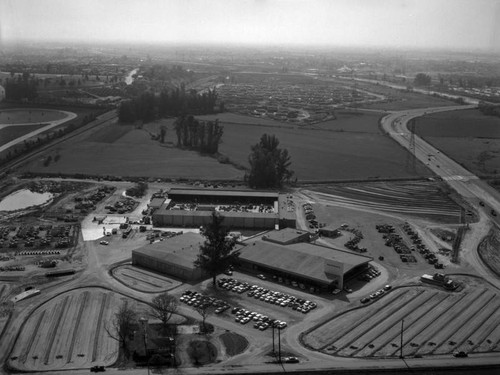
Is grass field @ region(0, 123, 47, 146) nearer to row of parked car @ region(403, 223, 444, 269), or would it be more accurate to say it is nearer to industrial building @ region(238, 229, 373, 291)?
industrial building @ region(238, 229, 373, 291)

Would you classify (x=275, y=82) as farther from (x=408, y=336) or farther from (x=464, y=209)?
(x=408, y=336)

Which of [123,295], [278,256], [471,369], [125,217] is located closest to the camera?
[471,369]

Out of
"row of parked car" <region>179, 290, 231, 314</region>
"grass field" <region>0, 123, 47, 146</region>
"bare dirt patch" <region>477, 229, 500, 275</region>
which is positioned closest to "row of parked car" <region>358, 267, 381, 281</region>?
"bare dirt patch" <region>477, 229, 500, 275</region>

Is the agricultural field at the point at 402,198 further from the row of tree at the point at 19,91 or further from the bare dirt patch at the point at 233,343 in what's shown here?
the row of tree at the point at 19,91

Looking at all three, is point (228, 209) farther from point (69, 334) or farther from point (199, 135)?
point (199, 135)

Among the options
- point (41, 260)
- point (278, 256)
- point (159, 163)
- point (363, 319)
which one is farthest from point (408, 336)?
point (159, 163)

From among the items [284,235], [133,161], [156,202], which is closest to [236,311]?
[284,235]
